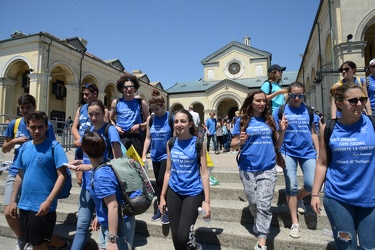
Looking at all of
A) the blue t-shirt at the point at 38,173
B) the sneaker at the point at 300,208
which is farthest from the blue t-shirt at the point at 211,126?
the blue t-shirt at the point at 38,173

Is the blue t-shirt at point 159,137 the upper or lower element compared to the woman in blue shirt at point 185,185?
upper

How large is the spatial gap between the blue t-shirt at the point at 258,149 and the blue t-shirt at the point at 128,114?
1903 millimetres

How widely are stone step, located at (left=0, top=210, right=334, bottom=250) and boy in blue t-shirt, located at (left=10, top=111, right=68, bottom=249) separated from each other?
90 cm

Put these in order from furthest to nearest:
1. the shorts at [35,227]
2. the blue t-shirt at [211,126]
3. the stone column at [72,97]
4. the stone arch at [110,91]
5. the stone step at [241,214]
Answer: the stone arch at [110,91]
the stone column at [72,97]
the blue t-shirt at [211,126]
the stone step at [241,214]
the shorts at [35,227]

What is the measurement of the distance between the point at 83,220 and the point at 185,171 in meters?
1.32

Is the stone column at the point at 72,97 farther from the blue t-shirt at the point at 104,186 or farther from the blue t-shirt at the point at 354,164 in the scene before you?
the blue t-shirt at the point at 354,164

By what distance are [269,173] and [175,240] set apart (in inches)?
53.3

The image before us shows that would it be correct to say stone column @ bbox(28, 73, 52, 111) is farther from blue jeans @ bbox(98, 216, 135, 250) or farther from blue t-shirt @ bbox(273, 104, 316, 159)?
blue t-shirt @ bbox(273, 104, 316, 159)

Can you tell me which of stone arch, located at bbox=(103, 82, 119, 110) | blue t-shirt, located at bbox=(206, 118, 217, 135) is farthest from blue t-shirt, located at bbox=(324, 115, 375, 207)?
stone arch, located at bbox=(103, 82, 119, 110)

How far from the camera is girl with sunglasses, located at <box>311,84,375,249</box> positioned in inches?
75.5

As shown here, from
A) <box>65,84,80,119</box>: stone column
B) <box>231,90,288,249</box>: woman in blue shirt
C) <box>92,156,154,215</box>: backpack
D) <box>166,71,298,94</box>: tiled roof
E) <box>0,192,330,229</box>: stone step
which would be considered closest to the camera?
<box>92,156,154,215</box>: backpack

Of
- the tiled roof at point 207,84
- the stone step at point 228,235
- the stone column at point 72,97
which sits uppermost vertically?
the tiled roof at point 207,84

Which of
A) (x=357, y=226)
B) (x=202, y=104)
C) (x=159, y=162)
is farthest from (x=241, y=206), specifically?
(x=202, y=104)

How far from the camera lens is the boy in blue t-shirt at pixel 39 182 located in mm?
2680
